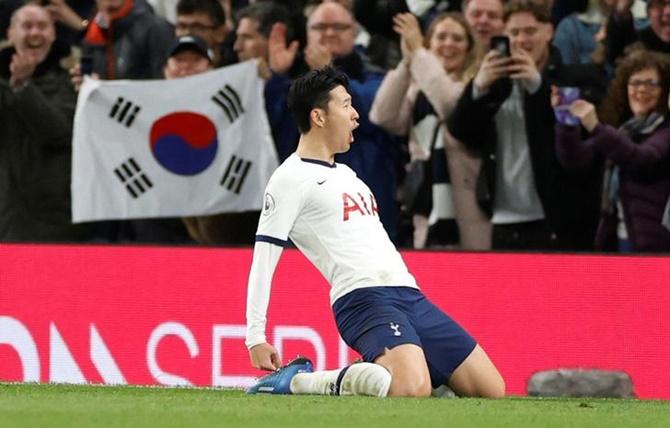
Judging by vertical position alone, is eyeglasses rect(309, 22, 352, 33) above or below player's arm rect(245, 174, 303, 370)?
above

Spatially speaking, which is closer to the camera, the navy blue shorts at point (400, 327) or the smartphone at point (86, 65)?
the navy blue shorts at point (400, 327)

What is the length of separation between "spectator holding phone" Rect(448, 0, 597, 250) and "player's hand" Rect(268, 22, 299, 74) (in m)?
1.36

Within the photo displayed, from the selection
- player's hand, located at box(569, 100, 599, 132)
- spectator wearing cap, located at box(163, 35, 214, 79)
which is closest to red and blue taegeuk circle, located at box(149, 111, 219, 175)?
spectator wearing cap, located at box(163, 35, 214, 79)

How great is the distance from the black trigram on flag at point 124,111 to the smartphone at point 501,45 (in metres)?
2.79

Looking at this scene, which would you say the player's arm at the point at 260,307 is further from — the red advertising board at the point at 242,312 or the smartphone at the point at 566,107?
the smartphone at the point at 566,107

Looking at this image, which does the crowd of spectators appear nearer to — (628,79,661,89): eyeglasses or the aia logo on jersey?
(628,79,661,89): eyeglasses

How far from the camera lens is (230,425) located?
726 cm

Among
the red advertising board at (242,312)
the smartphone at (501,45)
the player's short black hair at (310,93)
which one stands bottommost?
the red advertising board at (242,312)

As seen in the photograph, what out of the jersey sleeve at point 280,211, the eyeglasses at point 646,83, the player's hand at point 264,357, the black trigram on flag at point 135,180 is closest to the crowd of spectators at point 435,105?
the eyeglasses at point 646,83

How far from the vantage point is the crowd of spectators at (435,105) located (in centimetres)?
1179

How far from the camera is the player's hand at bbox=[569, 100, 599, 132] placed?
38.4 feet

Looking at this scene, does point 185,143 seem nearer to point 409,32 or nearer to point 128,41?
point 128,41

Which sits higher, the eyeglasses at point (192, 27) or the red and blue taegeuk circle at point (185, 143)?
the eyeglasses at point (192, 27)

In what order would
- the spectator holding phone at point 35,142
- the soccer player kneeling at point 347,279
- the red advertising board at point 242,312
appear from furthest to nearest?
the spectator holding phone at point 35,142 → the red advertising board at point 242,312 → the soccer player kneeling at point 347,279
